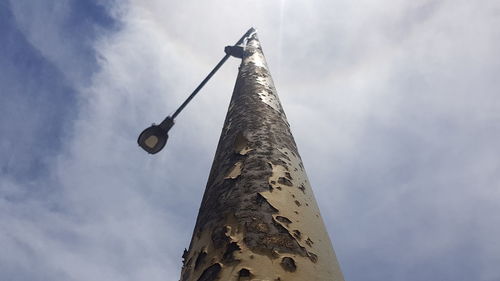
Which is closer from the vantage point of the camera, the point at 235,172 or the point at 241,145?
the point at 235,172

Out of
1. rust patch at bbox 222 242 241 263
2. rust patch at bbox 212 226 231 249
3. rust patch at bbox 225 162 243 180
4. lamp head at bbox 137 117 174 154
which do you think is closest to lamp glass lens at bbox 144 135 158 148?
lamp head at bbox 137 117 174 154

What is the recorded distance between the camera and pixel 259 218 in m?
1.49

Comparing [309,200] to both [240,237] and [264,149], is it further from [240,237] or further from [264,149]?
[240,237]

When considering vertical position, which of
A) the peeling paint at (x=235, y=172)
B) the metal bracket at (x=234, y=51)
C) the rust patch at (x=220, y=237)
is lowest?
the rust patch at (x=220, y=237)

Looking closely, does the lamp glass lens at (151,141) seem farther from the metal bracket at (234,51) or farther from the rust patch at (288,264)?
the rust patch at (288,264)

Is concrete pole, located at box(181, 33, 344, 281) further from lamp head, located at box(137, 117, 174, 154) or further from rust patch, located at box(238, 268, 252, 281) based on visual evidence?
lamp head, located at box(137, 117, 174, 154)

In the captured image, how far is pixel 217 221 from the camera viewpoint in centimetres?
157

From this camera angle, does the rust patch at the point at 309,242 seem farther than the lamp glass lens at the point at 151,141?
No

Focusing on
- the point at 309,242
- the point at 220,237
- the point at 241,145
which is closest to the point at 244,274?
the point at 220,237

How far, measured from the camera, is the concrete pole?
4.28 feet

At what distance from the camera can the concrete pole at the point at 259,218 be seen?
4.28ft

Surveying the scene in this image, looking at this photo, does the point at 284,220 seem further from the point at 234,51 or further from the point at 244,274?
the point at 234,51

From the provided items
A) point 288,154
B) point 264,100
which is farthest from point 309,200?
point 264,100

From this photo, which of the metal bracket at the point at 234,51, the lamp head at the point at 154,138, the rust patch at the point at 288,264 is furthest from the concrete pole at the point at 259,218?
the metal bracket at the point at 234,51
